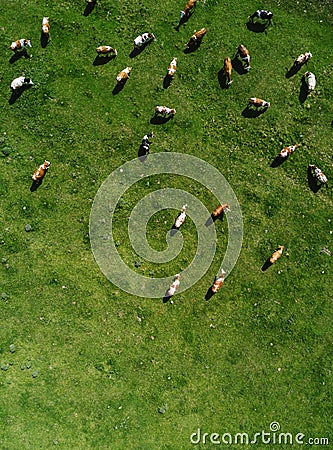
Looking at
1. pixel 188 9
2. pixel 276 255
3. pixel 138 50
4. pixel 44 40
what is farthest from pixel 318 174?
pixel 44 40

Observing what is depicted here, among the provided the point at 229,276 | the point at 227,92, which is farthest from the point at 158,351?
the point at 227,92

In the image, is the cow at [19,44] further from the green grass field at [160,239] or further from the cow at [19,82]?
the cow at [19,82]

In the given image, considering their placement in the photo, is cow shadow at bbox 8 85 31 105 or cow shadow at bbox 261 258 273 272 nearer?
cow shadow at bbox 8 85 31 105

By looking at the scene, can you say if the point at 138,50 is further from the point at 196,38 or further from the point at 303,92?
the point at 303,92

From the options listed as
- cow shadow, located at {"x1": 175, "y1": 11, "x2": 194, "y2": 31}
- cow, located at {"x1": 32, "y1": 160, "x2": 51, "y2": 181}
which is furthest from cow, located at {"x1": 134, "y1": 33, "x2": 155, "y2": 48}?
cow, located at {"x1": 32, "y1": 160, "x2": 51, "y2": 181}

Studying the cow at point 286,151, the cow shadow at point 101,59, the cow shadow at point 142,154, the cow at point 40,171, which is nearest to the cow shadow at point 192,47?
the cow shadow at point 101,59

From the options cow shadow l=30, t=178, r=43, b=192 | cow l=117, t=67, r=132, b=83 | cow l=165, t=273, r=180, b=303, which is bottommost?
cow l=165, t=273, r=180, b=303

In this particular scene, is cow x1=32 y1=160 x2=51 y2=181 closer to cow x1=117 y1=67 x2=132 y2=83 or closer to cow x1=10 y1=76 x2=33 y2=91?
cow x1=10 y1=76 x2=33 y2=91
